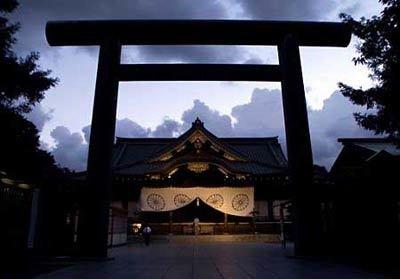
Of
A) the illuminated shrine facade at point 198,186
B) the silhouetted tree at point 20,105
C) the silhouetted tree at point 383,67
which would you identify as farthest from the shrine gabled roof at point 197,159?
the silhouetted tree at point 383,67

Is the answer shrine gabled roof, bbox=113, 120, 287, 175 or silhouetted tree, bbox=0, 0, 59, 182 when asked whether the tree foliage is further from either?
shrine gabled roof, bbox=113, 120, 287, 175

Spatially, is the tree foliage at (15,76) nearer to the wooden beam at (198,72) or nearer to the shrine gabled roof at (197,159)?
the wooden beam at (198,72)

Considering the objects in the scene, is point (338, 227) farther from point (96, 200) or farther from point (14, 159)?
point (14, 159)

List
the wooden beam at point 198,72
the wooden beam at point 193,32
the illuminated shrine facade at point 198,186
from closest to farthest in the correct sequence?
the wooden beam at point 193,32 < the wooden beam at point 198,72 < the illuminated shrine facade at point 198,186

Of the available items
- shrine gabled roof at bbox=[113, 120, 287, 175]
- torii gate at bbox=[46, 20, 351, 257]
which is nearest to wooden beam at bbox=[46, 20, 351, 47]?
torii gate at bbox=[46, 20, 351, 257]

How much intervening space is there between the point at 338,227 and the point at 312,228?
124 centimetres

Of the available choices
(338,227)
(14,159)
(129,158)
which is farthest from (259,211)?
(14,159)

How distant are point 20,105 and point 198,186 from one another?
13714mm

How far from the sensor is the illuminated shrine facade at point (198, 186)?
76.0 feet

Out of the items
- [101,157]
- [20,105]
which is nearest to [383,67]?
[101,157]

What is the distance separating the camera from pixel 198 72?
10.1m

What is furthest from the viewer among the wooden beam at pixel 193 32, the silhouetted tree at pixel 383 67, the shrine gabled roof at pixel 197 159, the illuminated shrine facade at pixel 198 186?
the shrine gabled roof at pixel 197 159

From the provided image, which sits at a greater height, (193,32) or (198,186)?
(193,32)

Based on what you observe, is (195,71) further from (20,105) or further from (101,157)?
(20,105)
